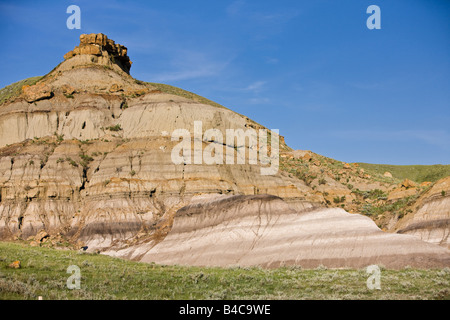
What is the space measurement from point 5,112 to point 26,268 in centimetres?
5988

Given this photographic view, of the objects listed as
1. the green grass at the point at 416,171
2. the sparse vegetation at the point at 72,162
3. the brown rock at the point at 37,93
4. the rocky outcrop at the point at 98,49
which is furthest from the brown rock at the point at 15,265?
the green grass at the point at 416,171

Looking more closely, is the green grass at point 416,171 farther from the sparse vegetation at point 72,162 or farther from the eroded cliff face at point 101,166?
the sparse vegetation at point 72,162

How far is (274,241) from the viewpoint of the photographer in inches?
1577

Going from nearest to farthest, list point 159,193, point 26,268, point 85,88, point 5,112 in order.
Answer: point 26,268, point 159,193, point 5,112, point 85,88

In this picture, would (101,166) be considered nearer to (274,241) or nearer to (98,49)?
(98,49)

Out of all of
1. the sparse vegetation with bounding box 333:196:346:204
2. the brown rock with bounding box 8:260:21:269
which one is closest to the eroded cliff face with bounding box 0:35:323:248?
the sparse vegetation with bounding box 333:196:346:204

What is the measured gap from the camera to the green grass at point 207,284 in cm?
2144

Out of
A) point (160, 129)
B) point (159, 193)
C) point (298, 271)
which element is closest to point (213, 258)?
point (298, 271)

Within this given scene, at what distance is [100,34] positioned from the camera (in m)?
99.2

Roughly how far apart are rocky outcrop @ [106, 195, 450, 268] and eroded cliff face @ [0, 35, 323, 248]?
11.0 metres

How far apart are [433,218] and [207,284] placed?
30.4 m

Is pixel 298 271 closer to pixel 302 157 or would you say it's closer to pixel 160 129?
pixel 160 129

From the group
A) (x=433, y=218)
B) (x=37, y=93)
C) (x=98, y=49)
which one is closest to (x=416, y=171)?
(x=98, y=49)

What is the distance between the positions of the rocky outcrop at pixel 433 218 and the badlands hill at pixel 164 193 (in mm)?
133
